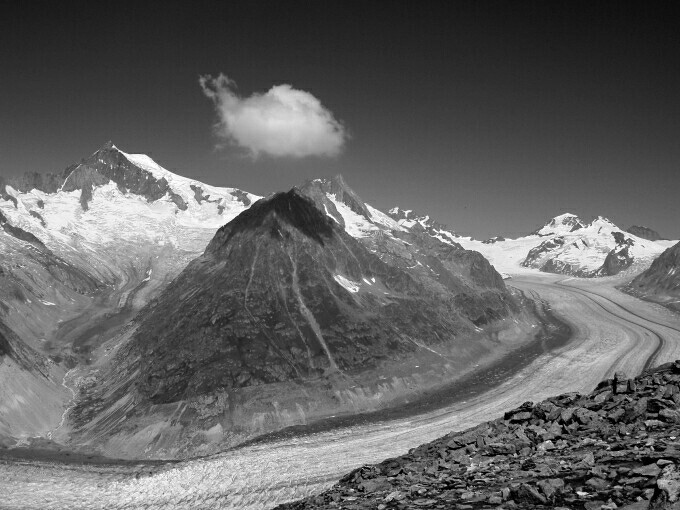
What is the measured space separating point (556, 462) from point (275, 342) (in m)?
81.9

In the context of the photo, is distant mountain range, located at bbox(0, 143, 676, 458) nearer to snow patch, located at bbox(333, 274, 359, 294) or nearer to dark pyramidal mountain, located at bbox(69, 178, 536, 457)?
dark pyramidal mountain, located at bbox(69, 178, 536, 457)

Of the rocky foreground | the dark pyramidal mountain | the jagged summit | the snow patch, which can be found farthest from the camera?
the jagged summit

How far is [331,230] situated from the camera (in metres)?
141

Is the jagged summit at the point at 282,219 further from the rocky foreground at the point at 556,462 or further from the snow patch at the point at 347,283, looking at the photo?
the rocky foreground at the point at 556,462

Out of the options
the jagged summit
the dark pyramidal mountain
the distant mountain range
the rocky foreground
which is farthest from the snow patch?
the rocky foreground

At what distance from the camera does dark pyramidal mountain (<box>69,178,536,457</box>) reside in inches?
3174

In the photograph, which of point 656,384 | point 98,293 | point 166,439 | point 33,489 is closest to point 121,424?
point 166,439

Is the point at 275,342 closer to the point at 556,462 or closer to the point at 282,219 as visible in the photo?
the point at 282,219

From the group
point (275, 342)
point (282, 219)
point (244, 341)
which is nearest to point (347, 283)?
point (282, 219)

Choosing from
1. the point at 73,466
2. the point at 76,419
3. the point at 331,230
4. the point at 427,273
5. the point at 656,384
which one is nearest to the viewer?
the point at 656,384

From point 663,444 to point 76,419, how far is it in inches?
3443

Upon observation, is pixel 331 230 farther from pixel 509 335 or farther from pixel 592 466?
pixel 592 466

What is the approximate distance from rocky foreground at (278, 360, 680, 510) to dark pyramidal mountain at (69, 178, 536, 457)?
184 feet

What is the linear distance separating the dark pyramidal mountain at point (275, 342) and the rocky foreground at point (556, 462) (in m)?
56.2
